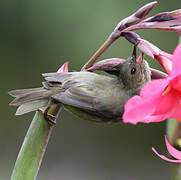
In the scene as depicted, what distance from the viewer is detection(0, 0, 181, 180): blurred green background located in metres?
4.04

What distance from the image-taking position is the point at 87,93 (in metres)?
1.36

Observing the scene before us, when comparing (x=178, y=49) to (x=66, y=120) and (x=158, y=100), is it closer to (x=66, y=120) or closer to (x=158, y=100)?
(x=158, y=100)

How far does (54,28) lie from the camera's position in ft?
14.0

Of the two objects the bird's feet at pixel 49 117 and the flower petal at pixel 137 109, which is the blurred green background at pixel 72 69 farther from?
the flower petal at pixel 137 109

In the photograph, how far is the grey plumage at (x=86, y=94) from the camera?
52.2 inches

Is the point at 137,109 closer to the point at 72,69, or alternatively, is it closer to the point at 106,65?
the point at 106,65

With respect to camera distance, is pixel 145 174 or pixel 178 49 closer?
pixel 178 49

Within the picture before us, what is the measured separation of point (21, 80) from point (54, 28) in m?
0.98

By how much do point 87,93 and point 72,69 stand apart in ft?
9.98

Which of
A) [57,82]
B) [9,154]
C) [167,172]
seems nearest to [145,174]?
[167,172]

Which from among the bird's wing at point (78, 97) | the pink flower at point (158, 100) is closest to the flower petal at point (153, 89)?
the pink flower at point (158, 100)

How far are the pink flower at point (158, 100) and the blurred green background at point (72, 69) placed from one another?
281 cm

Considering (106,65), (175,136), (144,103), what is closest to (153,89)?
(144,103)

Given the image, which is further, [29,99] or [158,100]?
[29,99]
